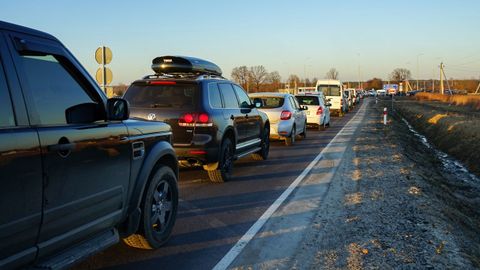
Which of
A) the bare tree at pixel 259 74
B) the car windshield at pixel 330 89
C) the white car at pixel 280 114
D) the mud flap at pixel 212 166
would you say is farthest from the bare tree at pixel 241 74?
the mud flap at pixel 212 166

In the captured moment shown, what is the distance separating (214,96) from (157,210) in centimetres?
392

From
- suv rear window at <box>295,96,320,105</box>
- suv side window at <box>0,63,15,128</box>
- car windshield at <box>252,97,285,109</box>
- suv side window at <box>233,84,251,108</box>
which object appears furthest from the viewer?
suv rear window at <box>295,96,320,105</box>

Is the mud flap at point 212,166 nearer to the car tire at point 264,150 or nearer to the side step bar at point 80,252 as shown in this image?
the car tire at point 264,150

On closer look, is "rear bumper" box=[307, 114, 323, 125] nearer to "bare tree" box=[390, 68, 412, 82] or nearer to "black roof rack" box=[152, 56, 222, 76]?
"black roof rack" box=[152, 56, 222, 76]

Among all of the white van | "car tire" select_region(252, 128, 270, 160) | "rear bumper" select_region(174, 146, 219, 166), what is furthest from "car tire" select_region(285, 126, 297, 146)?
the white van

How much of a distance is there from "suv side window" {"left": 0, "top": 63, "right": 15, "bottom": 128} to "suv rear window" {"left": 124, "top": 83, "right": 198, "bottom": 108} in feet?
16.9

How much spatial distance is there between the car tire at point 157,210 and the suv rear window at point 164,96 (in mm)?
2916

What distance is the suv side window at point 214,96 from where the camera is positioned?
8.44 meters

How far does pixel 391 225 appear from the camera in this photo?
596cm

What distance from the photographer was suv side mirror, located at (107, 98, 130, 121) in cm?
390

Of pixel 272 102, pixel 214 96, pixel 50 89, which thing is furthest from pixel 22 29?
pixel 272 102

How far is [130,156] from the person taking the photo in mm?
4270

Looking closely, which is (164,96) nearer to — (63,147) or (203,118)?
(203,118)

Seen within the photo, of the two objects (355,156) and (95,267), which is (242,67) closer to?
(355,156)
